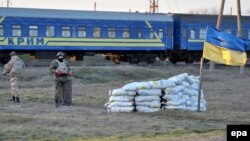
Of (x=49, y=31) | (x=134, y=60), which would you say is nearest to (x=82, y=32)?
(x=49, y=31)

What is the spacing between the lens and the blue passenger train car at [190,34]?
142 ft

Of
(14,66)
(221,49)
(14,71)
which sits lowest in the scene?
(14,71)

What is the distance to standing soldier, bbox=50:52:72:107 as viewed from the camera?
18.2 metres

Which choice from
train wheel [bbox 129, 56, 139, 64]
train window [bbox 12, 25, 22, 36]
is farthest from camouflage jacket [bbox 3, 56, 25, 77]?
train wheel [bbox 129, 56, 139, 64]

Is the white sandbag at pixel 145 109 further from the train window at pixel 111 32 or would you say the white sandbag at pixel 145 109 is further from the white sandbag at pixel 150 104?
the train window at pixel 111 32

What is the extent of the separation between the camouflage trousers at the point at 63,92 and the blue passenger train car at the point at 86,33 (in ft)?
66.6

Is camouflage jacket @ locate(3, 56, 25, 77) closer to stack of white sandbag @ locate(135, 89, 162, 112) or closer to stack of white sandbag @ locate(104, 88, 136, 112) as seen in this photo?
stack of white sandbag @ locate(104, 88, 136, 112)

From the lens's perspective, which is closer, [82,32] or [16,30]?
[16,30]

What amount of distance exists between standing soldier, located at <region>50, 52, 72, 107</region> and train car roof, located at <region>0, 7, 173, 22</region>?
67.9ft

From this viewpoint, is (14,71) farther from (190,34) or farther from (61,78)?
(190,34)

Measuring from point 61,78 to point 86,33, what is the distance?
878 inches

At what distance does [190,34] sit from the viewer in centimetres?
4350

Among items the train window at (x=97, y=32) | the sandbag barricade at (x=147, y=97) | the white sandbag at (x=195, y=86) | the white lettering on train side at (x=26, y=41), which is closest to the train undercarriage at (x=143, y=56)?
the white lettering on train side at (x=26, y=41)

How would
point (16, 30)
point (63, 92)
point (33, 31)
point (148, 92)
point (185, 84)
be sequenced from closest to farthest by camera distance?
point (148, 92) → point (185, 84) → point (63, 92) → point (16, 30) → point (33, 31)
